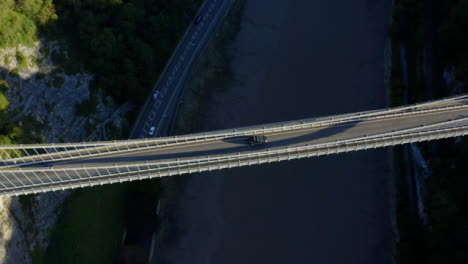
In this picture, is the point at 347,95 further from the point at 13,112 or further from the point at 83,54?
the point at 13,112

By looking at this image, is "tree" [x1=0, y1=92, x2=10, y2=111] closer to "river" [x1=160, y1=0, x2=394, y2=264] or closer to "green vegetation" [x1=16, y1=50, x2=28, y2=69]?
"green vegetation" [x1=16, y1=50, x2=28, y2=69]

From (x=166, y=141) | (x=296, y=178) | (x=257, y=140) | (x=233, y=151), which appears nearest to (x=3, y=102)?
(x=166, y=141)

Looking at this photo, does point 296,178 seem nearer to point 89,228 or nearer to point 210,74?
point 210,74

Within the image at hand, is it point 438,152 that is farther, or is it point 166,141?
point 438,152

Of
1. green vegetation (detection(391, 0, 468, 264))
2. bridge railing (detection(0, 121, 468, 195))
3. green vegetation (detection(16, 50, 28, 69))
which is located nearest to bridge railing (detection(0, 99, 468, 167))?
bridge railing (detection(0, 121, 468, 195))

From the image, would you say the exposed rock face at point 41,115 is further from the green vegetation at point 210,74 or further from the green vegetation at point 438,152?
the green vegetation at point 438,152

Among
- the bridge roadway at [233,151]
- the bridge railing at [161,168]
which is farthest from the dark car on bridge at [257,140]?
the bridge railing at [161,168]
